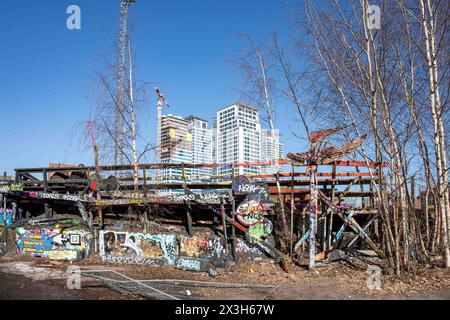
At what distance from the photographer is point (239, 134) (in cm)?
1484

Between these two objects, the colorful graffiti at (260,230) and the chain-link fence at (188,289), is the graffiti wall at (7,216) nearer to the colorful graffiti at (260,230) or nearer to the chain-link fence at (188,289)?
the chain-link fence at (188,289)

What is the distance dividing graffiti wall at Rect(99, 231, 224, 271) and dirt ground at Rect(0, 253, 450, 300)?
13.5 inches

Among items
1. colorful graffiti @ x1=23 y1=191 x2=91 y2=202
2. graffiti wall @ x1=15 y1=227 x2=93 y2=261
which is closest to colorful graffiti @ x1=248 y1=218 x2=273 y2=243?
graffiti wall @ x1=15 y1=227 x2=93 y2=261

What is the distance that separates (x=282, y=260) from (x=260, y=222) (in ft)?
4.53

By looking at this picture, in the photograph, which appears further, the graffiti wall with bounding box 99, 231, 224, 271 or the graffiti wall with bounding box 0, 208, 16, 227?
the graffiti wall with bounding box 0, 208, 16, 227

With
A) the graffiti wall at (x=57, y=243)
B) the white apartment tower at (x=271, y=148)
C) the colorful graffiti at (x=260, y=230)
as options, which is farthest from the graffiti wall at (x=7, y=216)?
the white apartment tower at (x=271, y=148)

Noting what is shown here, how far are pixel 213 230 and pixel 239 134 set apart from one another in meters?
5.54

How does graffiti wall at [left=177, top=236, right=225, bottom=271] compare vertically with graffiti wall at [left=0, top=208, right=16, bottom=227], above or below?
below

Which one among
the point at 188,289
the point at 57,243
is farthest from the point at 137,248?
the point at 188,289

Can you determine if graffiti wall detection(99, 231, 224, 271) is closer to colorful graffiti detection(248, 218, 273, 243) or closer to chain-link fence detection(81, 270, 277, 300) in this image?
colorful graffiti detection(248, 218, 273, 243)

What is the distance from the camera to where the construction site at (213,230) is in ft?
24.6

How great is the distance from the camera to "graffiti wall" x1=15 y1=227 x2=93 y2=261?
36.6ft

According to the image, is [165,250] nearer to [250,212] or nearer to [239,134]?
[250,212]
